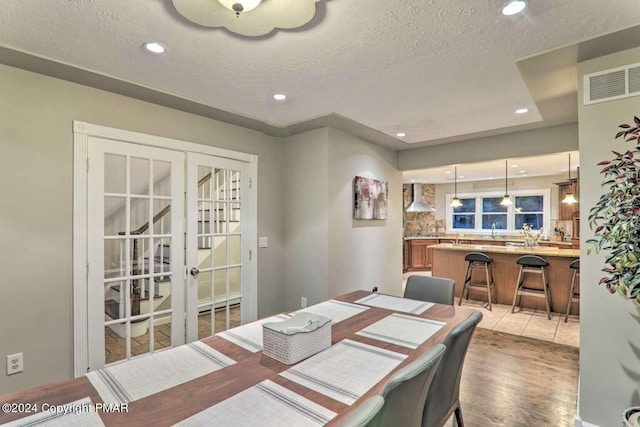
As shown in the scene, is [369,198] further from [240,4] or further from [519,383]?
[240,4]

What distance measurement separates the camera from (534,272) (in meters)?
4.61

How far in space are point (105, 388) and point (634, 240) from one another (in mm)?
2479

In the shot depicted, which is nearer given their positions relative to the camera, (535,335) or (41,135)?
(41,135)

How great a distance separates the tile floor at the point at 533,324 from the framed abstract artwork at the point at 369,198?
195 centimetres

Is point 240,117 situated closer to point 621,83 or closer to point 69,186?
point 69,186

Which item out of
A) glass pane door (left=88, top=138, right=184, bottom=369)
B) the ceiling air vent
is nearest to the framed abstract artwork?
glass pane door (left=88, top=138, right=184, bottom=369)

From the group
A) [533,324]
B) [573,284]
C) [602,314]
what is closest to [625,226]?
[602,314]

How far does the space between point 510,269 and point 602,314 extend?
10.7ft

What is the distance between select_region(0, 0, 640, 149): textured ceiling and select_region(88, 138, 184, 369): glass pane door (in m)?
0.72

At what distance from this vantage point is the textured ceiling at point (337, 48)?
5.21 feet

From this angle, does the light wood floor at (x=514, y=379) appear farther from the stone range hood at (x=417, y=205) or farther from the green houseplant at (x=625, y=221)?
the stone range hood at (x=417, y=205)

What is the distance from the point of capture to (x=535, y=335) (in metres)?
3.67

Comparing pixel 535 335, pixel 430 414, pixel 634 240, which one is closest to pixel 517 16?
pixel 634 240

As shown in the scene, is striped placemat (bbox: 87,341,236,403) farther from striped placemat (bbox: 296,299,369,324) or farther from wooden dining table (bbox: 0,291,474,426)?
striped placemat (bbox: 296,299,369,324)
